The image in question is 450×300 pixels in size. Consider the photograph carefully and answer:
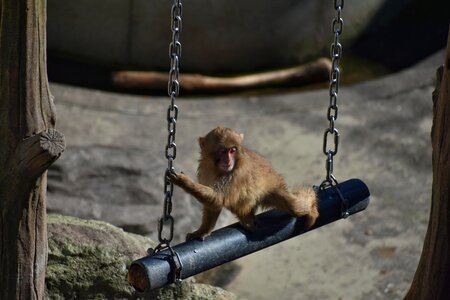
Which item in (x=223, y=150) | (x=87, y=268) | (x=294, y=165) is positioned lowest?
(x=87, y=268)

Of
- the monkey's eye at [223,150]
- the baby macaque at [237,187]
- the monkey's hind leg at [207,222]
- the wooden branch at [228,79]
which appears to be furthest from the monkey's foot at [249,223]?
the wooden branch at [228,79]

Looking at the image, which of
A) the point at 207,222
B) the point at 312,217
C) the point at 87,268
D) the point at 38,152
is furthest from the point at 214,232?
the point at 38,152

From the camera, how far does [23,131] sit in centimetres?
529

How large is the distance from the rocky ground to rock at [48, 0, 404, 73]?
716mm

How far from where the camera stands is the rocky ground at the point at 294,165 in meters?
8.16

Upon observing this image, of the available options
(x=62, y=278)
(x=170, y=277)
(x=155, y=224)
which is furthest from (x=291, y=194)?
(x=155, y=224)

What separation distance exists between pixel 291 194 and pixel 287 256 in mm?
2704

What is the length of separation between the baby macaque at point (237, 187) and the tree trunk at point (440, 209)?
659mm

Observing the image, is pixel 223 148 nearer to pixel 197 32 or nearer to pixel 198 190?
pixel 198 190

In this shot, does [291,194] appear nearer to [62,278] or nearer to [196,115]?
[62,278]

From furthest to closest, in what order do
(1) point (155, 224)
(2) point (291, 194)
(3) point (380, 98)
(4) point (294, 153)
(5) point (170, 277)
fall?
(3) point (380, 98)
(4) point (294, 153)
(1) point (155, 224)
(2) point (291, 194)
(5) point (170, 277)

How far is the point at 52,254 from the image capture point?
5945mm

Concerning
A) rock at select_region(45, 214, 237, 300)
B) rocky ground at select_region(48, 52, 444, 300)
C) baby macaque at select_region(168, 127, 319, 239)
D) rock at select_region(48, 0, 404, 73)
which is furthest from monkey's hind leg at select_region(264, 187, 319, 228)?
rock at select_region(48, 0, 404, 73)

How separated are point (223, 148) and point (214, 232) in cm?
44
